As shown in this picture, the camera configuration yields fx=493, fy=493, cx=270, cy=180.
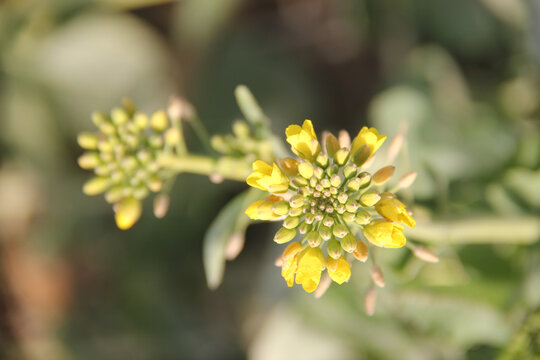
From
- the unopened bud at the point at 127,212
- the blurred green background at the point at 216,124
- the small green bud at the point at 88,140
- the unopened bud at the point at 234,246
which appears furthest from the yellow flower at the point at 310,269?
the blurred green background at the point at 216,124

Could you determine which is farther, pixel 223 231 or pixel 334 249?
pixel 223 231

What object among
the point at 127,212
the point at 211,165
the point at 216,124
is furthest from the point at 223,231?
the point at 216,124

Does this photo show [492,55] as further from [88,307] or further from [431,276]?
[88,307]

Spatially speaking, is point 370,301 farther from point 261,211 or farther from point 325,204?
point 261,211

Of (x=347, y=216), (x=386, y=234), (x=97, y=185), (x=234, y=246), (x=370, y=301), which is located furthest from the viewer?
(x=97, y=185)

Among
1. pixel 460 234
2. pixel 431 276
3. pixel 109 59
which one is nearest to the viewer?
pixel 460 234

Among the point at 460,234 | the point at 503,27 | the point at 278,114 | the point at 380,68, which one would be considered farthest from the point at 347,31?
the point at 460,234

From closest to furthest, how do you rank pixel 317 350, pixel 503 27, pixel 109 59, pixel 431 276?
1. pixel 431 276
2. pixel 317 350
3. pixel 503 27
4. pixel 109 59
